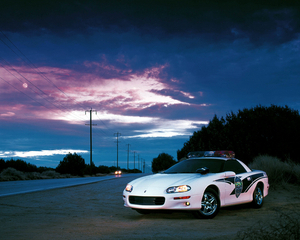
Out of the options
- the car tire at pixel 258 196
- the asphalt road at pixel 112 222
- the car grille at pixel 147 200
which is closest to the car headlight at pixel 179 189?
the car grille at pixel 147 200

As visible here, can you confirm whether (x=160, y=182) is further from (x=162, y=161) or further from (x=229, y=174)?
(x=162, y=161)

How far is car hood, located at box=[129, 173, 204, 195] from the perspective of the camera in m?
8.08

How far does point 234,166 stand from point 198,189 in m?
2.28

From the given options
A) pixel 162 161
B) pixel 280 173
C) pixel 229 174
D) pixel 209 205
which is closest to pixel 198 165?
pixel 229 174

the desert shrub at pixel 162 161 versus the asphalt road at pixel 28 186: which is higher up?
the desert shrub at pixel 162 161

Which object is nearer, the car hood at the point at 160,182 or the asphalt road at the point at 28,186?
the car hood at the point at 160,182

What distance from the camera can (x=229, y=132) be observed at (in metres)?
35.5

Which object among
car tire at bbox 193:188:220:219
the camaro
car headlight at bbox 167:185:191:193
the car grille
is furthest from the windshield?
the car grille

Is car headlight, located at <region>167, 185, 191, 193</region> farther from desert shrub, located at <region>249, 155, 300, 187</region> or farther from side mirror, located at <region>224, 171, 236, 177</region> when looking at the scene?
desert shrub, located at <region>249, 155, 300, 187</region>

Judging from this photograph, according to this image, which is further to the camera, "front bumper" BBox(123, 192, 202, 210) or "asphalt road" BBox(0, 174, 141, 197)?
"asphalt road" BBox(0, 174, 141, 197)

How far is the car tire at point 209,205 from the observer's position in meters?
8.09

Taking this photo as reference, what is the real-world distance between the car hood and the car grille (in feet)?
0.45

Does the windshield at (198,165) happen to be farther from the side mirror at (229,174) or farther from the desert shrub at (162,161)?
the desert shrub at (162,161)

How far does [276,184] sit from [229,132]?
2069 centimetres
